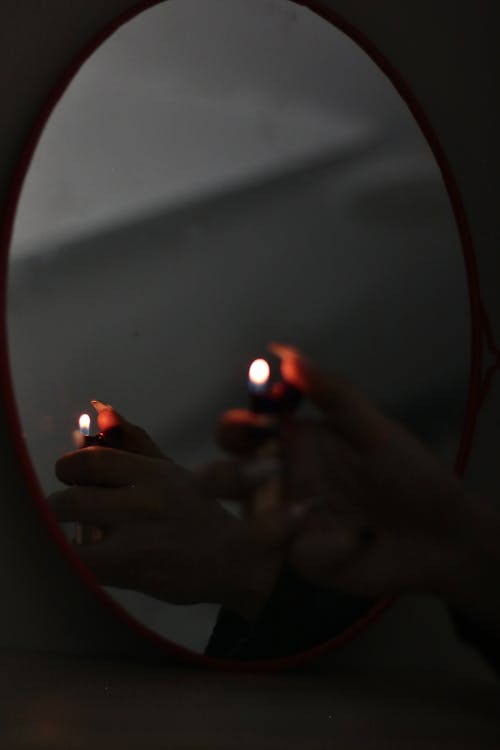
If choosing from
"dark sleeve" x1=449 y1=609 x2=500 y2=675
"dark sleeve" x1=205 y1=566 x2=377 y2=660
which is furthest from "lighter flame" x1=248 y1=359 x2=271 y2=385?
"dark sleeve" x1=449 y1=609 x2=500 y2=675

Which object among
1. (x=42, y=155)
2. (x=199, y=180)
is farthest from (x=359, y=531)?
(x=42, y=155)

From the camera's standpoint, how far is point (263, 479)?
41.3 inches

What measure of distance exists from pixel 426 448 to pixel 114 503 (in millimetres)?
382

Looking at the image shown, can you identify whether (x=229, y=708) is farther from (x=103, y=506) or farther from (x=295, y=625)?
(x=103, y=506)

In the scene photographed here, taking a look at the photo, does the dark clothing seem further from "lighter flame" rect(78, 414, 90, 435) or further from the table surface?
"lighter flame" rect(78, 414, 90, 435)

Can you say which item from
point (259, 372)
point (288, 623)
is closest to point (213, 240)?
point (259, 372)

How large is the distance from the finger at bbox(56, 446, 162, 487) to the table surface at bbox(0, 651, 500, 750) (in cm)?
24

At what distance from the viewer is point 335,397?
108 cm

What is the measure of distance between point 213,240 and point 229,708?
0.54 meters

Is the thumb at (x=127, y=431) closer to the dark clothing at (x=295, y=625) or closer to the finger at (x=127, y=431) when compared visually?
the finger at (x=127, y=431)

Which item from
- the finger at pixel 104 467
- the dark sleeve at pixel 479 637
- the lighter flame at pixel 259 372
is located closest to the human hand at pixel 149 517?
the finger at pixel 104 467

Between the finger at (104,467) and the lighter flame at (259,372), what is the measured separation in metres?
0.14

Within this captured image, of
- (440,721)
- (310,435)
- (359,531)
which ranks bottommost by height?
(440,721)

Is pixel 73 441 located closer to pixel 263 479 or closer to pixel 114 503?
pixel 114 503
